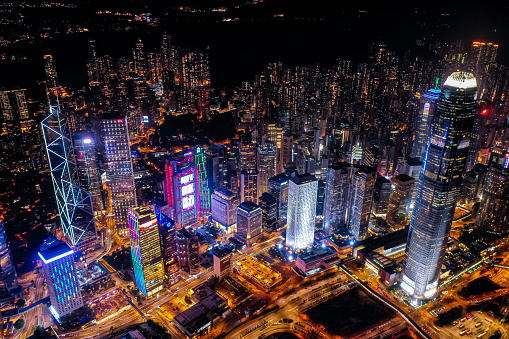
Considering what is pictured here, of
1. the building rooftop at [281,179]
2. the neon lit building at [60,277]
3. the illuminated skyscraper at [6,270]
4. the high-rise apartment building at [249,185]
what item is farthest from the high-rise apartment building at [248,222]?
the illuminated skyscraper at [6,270]

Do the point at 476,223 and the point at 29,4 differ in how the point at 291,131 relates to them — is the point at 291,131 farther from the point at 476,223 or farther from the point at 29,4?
the point at 29,4

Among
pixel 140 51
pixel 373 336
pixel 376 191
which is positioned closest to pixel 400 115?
pixel 376 191

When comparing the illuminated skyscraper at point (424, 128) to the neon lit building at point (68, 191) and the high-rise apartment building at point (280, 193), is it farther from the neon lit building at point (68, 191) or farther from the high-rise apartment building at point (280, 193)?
the neon lit building at point (68, 191)

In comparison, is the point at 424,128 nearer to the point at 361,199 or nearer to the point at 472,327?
the point at 361,199

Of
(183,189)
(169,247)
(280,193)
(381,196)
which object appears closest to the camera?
(169,247)

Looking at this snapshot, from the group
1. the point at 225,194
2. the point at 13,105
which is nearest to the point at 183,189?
the point at 225,194
